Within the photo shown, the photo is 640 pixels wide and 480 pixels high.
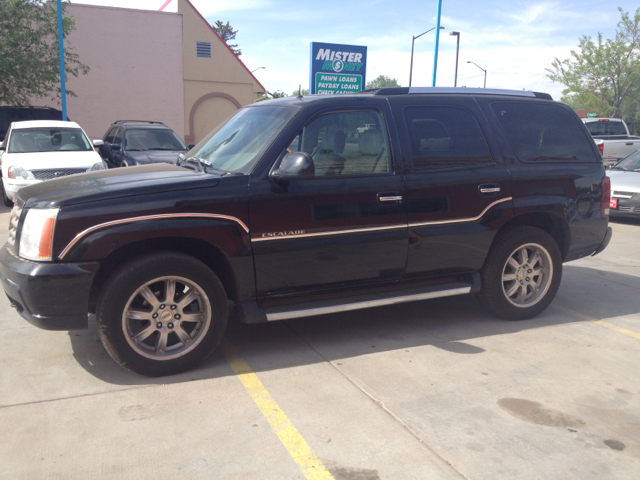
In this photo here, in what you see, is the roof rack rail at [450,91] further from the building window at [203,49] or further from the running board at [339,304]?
the building window at [203,49]

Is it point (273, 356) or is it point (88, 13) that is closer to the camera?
point (273, 356)

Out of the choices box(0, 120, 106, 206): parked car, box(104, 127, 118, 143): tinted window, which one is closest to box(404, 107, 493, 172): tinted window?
box(0, 120, 106, 206): parked car

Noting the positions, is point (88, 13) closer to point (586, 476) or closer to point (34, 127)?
point (34, 127)

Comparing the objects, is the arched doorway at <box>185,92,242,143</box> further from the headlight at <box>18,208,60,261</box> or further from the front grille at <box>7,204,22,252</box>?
the headlight at <box>18,208,60,261</box>

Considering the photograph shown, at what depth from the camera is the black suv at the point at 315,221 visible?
374 centimetres

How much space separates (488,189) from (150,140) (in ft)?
35.2

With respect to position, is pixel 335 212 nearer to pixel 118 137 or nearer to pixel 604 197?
pixel 604 197

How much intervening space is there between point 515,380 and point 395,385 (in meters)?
0.87

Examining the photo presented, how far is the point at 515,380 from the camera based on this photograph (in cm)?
402

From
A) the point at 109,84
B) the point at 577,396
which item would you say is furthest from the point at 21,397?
the point at 109,84

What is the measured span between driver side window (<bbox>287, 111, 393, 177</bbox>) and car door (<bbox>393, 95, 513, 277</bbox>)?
0.69 feet

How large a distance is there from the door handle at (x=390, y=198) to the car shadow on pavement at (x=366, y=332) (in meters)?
1.16

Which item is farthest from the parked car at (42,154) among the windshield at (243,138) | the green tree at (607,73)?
the green tree at (607,73)

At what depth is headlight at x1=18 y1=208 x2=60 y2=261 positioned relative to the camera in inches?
142
